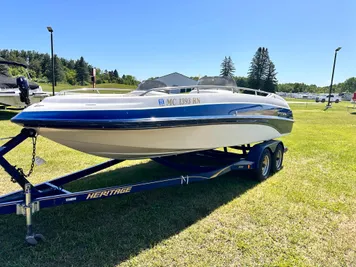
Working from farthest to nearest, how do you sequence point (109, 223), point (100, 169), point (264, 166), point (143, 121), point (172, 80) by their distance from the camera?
point (172, 80) < point (264, 166) < point (100, 169) < point (109, 223) < point (143, 121)

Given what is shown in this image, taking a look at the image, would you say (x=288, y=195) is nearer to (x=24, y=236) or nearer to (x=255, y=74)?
(x=24, y=236)

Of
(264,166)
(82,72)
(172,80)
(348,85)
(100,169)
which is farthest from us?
(348,85)

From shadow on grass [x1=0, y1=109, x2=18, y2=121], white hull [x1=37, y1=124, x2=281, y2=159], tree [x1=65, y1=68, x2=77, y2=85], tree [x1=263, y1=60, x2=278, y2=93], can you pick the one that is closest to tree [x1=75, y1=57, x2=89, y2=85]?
tree [x1=65, y1=68, x2=77, y2=85]

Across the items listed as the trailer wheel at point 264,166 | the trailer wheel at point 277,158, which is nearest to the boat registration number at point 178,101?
the trailer wheel at point 264,166

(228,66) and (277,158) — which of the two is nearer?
(277,158)

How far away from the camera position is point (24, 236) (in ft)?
9.64

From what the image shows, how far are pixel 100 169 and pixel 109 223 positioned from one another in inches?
43.7

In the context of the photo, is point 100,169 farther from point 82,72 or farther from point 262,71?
point 82,72

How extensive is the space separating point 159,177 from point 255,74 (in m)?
56.8

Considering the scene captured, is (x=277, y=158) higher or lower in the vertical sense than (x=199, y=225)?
higher

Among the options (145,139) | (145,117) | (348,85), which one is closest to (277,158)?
(145,139)

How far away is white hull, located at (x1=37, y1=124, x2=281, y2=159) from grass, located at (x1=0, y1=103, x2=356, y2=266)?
2.55 feet

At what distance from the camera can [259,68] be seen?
5778 cm

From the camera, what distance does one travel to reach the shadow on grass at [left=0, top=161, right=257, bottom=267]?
2641 mm
